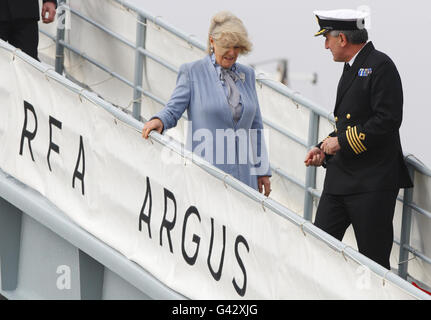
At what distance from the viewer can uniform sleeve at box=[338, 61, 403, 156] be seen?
15.3 feet

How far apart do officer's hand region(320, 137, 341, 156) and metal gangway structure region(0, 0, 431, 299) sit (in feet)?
1.09

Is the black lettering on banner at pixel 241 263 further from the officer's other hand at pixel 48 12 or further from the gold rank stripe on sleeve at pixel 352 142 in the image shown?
the officer's other hand at pixel 48 12

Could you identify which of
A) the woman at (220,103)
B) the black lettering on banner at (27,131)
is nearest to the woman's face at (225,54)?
the woman at (220,103)

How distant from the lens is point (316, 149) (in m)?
5.01

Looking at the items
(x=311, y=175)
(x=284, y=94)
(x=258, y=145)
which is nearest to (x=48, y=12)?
(x=284, y=94)

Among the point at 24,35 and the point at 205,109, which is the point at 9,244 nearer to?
the point at 205,109

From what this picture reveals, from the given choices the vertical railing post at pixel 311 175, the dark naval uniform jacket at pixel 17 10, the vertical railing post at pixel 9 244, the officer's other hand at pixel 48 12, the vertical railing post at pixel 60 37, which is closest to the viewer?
the vertical railing post at pixel 9 244

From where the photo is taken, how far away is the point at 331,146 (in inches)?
193

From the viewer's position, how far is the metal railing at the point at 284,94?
5.27m

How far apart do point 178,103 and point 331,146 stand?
0.74 meters

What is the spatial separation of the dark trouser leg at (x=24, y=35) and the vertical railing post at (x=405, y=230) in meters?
2.35
